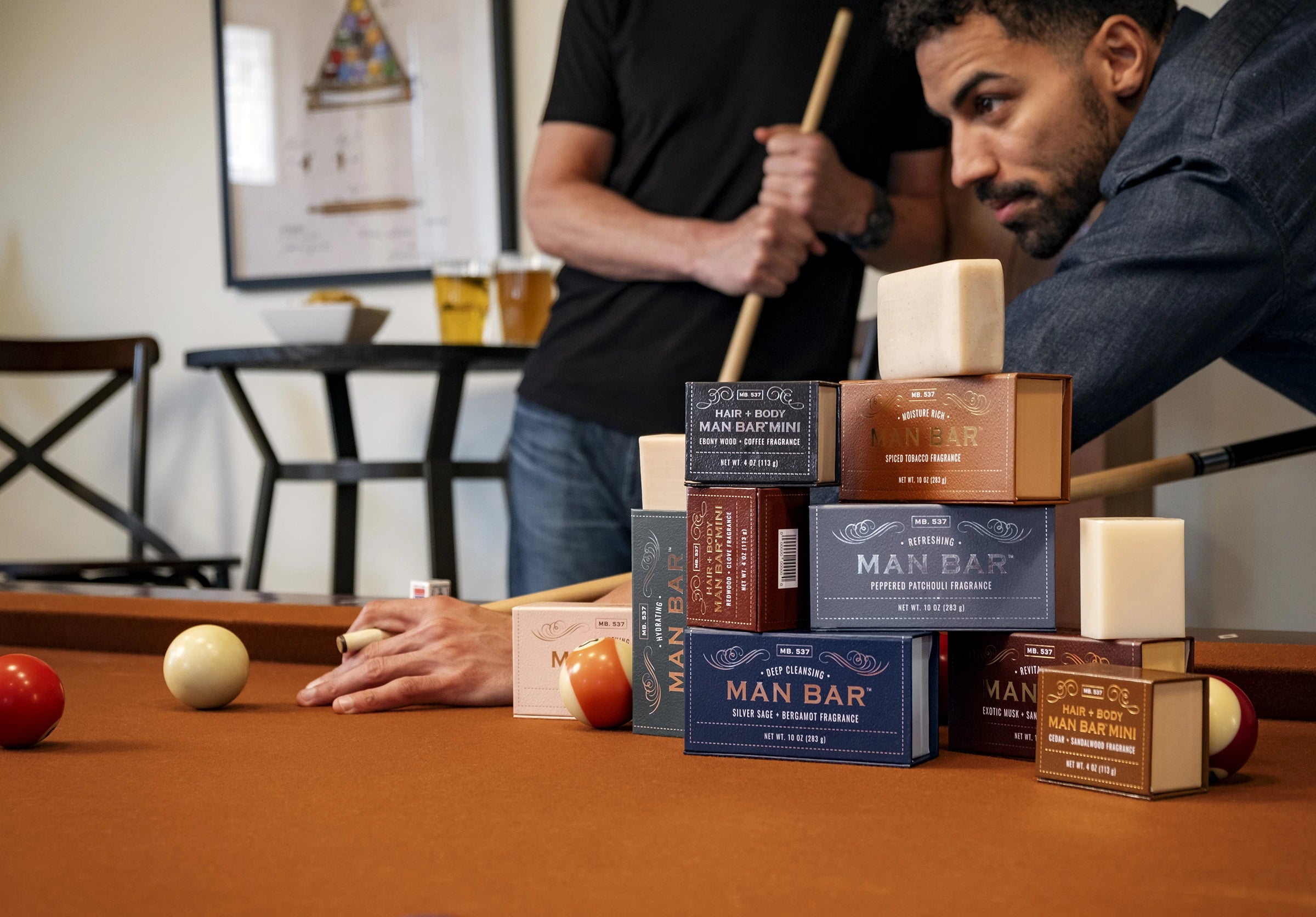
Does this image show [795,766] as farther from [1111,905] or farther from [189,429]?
[189,429]

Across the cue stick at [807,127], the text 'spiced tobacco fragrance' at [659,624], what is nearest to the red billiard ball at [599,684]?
the text 'spiced tobacco fragrance' at [659,624]

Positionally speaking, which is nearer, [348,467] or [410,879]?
[410,879]

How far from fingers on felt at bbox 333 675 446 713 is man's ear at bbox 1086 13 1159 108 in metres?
1.22

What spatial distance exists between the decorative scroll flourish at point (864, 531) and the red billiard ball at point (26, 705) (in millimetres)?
695

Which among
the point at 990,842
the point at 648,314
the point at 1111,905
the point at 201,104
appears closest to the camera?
the point at 1111,905

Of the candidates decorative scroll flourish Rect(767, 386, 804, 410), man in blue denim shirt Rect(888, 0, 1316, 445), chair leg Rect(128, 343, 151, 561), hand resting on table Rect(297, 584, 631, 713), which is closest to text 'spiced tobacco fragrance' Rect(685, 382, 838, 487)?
decorative scroll flourish Rect(767, 386, 804, 410)

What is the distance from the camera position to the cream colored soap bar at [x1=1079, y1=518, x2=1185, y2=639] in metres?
1.01

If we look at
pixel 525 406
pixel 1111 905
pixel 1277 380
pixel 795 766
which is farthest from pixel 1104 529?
pixel 525 406

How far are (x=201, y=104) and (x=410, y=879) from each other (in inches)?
147

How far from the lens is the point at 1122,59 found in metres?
1.75

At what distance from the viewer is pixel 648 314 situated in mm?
2148

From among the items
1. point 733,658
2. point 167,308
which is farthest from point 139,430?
point 733,658

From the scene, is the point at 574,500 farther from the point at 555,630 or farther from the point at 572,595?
the point at 555,630

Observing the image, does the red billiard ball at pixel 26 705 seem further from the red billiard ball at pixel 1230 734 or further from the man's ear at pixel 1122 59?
the man's ear at pixel 1122 59
